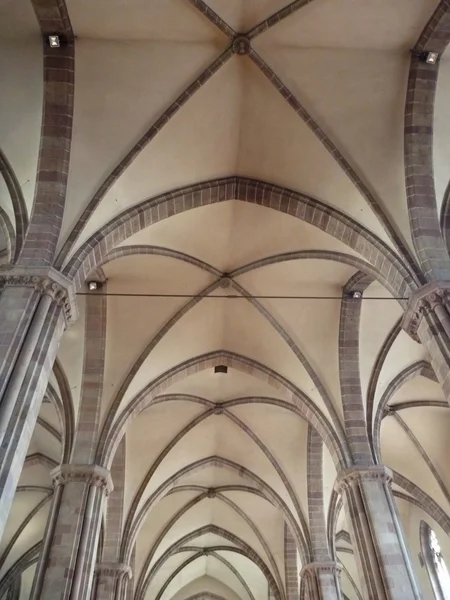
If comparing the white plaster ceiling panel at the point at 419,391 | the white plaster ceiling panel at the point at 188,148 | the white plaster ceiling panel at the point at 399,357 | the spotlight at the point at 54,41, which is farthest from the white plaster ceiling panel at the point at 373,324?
the spotlight at the point at 54,41

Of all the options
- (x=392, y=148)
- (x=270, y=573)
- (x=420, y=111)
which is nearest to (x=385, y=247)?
(x=392, y=148)

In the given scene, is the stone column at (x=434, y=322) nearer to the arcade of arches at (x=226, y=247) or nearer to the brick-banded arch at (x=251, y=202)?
the arcade of arches at (x=226, y=247)

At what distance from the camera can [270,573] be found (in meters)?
20.3

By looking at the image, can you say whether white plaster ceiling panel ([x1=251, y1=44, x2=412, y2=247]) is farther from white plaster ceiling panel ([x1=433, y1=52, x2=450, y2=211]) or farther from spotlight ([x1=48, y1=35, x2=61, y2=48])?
spotlight ([x1=48, y1=35, x2=61, y2=48])

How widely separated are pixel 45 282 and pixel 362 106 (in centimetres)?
641

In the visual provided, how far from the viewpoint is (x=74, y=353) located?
12.7 metres

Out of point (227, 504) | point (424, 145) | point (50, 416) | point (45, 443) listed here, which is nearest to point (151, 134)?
point (424, 145)

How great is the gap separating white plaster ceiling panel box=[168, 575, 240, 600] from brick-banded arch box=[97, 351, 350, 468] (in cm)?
1660

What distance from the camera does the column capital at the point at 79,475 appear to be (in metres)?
10.8

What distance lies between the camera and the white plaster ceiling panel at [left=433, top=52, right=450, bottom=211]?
948cm

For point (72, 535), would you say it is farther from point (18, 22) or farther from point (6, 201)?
point (18, 22)

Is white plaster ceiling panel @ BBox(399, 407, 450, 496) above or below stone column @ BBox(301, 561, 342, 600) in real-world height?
above

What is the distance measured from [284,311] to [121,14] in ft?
24.6

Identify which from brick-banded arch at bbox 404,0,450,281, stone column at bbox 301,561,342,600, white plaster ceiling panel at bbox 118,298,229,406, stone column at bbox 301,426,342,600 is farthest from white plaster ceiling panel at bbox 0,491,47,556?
brick-banded arch at bbox 404,0,450,281
